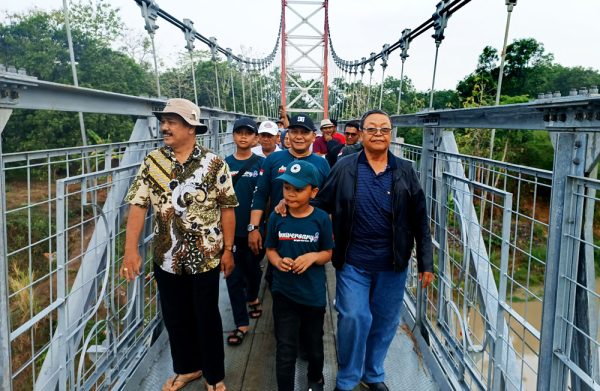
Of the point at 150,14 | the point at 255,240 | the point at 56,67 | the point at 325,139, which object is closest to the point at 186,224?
the point at 255,240

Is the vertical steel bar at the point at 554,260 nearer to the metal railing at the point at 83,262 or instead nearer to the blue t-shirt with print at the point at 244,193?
the metal railing at the point at 83,262

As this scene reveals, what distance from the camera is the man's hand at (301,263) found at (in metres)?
1.84

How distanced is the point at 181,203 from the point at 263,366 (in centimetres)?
92

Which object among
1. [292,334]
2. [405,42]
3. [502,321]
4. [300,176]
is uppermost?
[405,42]

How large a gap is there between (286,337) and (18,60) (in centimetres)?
1636

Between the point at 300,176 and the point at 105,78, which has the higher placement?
the point at 105,78

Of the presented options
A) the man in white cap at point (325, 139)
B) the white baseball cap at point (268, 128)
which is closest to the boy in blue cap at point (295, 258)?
the white baseball cap at point (268, 128)

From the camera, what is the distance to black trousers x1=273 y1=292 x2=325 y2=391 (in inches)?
73.6

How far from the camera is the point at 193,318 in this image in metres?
2.02

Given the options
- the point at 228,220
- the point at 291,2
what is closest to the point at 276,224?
the point at 228,220

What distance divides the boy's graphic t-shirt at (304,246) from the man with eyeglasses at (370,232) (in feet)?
0.28

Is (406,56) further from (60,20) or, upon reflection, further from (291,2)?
(291,2)

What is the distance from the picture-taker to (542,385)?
126cm

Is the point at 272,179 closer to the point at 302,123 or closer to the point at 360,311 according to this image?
Result: the point at 302,123
